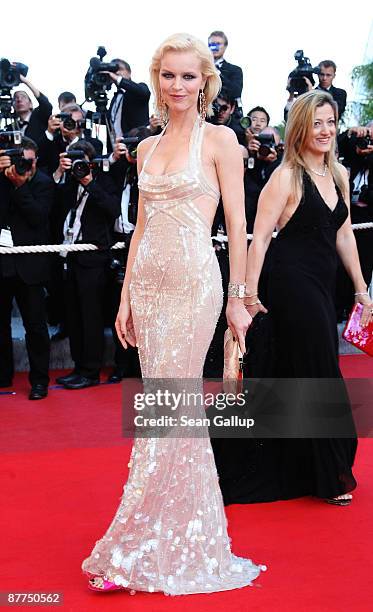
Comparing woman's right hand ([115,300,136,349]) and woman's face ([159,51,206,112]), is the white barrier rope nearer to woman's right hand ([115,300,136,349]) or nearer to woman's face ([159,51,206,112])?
woman's right hand ([115,300,136,349])

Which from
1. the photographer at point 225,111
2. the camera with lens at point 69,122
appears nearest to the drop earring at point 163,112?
the camera with lens at point 69,122

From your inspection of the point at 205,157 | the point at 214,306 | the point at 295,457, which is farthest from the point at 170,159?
the point at 295,457

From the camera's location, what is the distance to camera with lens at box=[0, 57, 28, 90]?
6629 millimetres

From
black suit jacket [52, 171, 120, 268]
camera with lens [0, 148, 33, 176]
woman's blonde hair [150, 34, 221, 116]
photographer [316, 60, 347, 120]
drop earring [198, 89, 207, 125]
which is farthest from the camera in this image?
photographer [316, 60, 347, 120]

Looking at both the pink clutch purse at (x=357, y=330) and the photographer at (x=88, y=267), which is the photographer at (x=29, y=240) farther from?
the pink clutch purse at (x=357, y=330)

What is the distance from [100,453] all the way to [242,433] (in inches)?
36.0

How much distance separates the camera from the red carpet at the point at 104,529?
Answer: 280 cm

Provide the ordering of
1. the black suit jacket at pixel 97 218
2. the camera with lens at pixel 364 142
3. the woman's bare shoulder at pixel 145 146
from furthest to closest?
1. the camera with lens at pixel 364 142
2. the black suit jacket at pixel 97 218
3. the woman's bare shoulder at pixel 145 146

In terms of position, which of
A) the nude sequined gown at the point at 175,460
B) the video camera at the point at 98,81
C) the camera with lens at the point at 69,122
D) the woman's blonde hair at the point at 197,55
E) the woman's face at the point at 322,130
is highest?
the video camera at the point at 98,81

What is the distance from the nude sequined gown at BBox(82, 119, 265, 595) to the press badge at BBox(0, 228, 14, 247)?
3143 mm

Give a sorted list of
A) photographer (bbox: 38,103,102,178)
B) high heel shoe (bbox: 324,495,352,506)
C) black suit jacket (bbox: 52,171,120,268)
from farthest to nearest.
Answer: photographer (bbox: 38,103,102,178), black suit jacket (bbox: 52,171,120,268), high heel shoe (bbox: 324,495,352,506)

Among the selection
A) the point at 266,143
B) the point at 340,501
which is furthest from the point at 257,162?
the point at 340,501

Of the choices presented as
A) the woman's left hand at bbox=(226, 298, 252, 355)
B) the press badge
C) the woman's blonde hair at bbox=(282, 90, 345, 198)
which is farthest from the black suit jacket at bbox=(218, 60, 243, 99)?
the woman's left hand at bbox=(226, 298, 252, 355)

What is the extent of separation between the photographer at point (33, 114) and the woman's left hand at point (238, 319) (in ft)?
15.1
